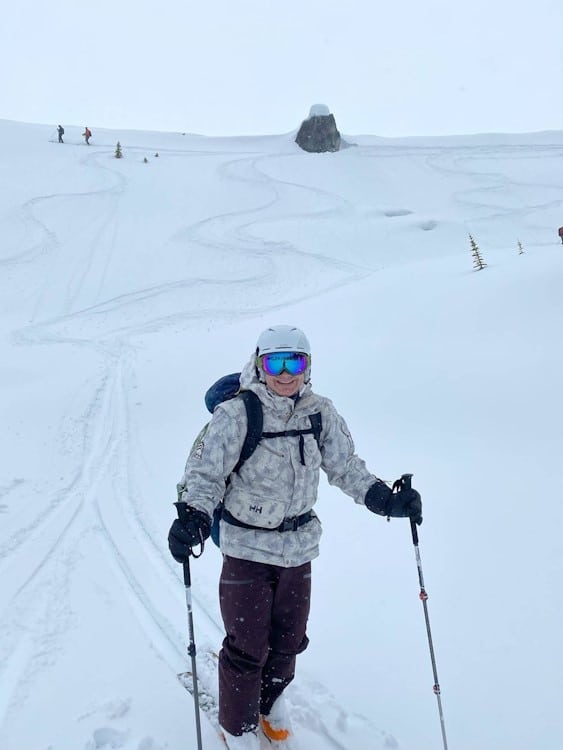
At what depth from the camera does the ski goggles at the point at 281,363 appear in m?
2.89

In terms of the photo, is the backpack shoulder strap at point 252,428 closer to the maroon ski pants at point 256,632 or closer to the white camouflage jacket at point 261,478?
the white camouflage jacket at point 261,478

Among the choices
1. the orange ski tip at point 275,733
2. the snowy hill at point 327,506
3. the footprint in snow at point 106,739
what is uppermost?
the snowy hill at point 327,506

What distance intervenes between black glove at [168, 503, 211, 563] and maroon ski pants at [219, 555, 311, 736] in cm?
33

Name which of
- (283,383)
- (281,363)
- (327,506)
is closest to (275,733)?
(283,383)

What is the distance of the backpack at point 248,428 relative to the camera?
9.21 feet

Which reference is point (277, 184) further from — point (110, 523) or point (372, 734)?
point (372, 734)

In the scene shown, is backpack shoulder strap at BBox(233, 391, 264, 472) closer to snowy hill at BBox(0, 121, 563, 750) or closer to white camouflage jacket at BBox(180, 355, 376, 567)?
white camouflage jacket at BBox(180, 355, 376, 567)

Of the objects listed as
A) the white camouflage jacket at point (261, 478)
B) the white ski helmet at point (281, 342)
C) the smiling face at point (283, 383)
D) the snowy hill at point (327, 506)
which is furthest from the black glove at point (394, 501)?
the snowy hill at point (327, 506)

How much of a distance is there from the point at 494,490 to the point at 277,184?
32.2 meters

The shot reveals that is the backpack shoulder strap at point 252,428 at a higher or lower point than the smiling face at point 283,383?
lower

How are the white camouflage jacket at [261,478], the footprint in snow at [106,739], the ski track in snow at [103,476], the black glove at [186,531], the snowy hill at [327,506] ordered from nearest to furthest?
the black glove at [186,531]
the white camouflage jacket at [261,478]
the footprint in snow at [106,739]
the snowy hill at [327,506]
the ski track in snow at [103,476]

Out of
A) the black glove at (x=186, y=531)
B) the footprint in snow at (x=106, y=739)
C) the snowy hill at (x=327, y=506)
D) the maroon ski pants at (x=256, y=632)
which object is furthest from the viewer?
the snowy hill at (x=327, y=506)

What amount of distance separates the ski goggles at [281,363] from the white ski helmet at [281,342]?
0.07ft

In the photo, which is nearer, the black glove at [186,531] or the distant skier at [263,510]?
the black glove at [186,531]
